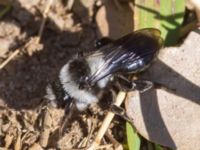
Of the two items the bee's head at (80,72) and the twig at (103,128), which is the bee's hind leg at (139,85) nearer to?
the twig at (103,128)

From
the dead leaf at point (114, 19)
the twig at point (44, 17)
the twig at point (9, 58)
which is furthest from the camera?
the twig at point (44, 17)

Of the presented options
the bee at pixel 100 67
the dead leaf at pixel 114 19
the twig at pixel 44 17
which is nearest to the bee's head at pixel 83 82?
the bee at pixel 100 67

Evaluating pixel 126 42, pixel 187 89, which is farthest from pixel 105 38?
pixel 187 89

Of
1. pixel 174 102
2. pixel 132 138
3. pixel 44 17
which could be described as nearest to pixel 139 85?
pixel 174 102

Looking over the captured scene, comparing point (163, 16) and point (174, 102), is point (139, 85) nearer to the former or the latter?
point (174, 102)

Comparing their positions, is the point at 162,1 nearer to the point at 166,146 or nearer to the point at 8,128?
the point at 166,146

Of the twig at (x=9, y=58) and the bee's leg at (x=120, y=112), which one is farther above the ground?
the twig at (x=9, y=58)

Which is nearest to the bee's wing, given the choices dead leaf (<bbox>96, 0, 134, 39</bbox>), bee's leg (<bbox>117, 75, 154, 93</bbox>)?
bee's leg (<bbox>117, 75, 154, 93</bbox>)
